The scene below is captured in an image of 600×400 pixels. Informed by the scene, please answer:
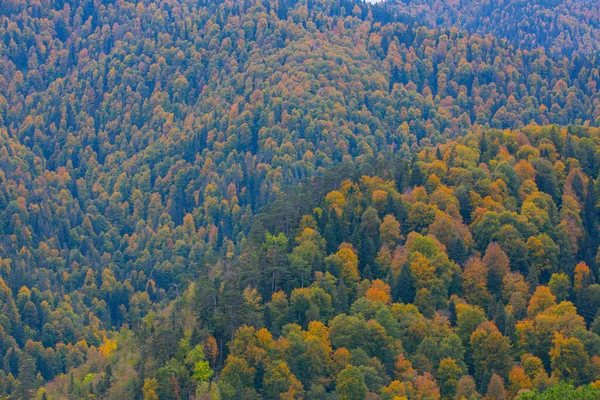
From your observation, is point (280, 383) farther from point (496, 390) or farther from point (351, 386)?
point (496, 390)

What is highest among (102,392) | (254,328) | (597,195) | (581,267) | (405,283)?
(597,195)

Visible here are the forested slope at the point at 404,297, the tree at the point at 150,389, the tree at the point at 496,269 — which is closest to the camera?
the tree at the point at 150,389

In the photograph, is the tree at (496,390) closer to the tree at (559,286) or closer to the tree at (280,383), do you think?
the tree at (280,383)

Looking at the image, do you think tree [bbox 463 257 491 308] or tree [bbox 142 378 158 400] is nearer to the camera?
tree [bbox 142 378 158 400]

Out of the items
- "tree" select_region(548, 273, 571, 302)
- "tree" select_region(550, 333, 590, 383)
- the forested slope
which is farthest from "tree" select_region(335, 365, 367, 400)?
"tree" select_region(548, 273, 571, 302)

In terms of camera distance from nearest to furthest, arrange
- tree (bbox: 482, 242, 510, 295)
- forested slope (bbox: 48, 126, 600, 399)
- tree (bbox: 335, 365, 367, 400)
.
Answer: tree (bbox: 335, 365, 367, 400), forested slope (bbox: 48, 126, 600, 399), tree (bbox: 482, 242, 510, 295)

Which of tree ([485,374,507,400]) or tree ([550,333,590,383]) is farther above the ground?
tree ([550,333,590,383])

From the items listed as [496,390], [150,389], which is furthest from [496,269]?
[150,389]

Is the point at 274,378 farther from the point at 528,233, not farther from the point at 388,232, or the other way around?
the point at 528,233

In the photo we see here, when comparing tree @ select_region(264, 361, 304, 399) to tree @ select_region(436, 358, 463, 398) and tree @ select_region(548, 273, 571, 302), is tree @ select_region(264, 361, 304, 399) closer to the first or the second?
tree @ select_region(436, 358, 463, 398)

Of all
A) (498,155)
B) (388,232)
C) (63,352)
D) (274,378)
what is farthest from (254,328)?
(63,352)

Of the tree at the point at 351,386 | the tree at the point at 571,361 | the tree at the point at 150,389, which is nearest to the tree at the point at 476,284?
the tree at the point at 571,361
